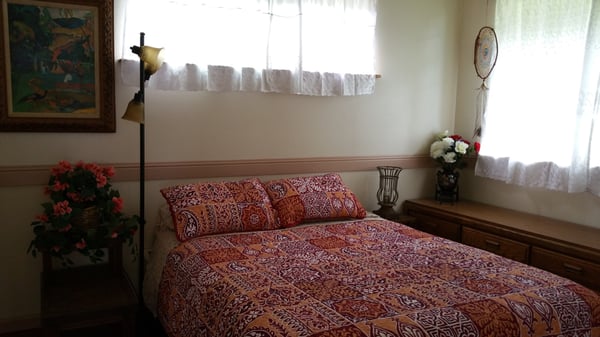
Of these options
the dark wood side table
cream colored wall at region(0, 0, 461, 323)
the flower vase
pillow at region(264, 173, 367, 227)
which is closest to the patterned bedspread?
the dark wood side table

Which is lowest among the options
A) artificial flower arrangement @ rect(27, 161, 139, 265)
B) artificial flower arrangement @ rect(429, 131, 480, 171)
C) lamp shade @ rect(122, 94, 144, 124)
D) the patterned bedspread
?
the patterned bedspread

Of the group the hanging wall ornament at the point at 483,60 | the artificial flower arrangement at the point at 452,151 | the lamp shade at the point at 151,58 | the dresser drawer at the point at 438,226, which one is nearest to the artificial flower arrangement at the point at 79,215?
the lamp shade at the point at 151,58

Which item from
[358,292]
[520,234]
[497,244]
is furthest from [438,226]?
[358,292]

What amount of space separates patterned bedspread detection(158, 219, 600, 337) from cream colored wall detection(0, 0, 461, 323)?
0.74m

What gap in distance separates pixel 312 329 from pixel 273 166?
1.79 meters

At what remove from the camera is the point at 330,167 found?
3.45 meters

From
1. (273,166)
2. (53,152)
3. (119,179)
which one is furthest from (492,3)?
(53,152)

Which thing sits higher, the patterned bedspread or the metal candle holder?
the metal candle holder

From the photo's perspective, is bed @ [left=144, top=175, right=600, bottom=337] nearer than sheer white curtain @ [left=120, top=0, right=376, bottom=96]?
Yes

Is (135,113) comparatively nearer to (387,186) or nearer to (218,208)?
(218,208)

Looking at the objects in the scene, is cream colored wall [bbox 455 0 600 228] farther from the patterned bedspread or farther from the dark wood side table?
the dark wood side table

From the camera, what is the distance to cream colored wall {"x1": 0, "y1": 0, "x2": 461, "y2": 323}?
103 inches

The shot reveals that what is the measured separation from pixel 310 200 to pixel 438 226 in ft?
3.56

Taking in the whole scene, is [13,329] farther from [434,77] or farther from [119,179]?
[434,77]
